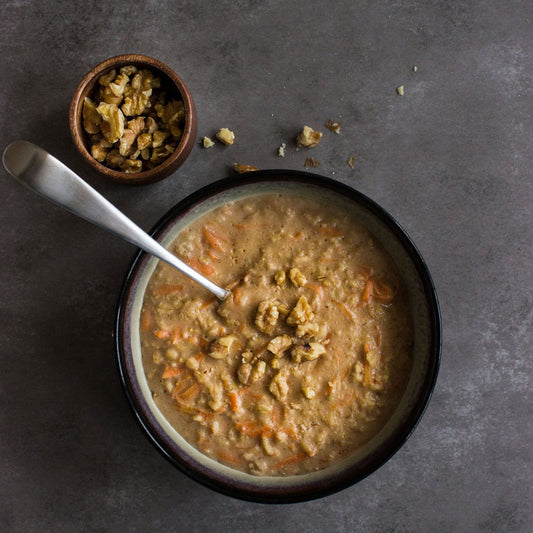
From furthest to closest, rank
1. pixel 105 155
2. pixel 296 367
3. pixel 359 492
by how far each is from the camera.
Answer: pixel 359 492 < pixel 105 155 < pixel 296 367

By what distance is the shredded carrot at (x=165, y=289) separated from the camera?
255 centimetres

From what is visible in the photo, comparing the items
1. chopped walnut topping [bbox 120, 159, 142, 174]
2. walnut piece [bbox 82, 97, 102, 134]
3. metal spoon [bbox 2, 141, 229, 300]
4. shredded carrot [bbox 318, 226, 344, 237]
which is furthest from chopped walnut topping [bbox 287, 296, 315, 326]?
walnut piece [bbox 82, 97, 102, 134]

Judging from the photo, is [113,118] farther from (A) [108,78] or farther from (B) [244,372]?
(B) [244,372]

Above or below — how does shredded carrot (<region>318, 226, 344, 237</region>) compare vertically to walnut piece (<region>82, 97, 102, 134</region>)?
below

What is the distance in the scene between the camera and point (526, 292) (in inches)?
112

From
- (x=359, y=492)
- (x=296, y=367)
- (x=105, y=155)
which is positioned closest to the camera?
(x=296, y=367)

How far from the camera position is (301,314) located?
2.40 m

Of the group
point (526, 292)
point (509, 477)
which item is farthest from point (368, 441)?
point (526, 292)

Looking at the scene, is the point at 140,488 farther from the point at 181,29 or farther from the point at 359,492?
the point at 181,29

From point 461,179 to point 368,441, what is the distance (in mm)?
1385

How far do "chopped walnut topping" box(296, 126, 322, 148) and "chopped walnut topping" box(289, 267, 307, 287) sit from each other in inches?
27.7

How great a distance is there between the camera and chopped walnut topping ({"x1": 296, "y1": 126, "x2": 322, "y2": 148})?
2773mm

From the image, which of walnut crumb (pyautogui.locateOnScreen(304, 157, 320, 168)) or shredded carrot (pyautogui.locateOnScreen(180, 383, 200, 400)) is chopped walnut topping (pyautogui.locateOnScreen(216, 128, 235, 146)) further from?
shredded carrot (pyautogui.locateOnScreen(180, 383, 200, 400))

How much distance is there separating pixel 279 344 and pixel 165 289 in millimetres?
583
